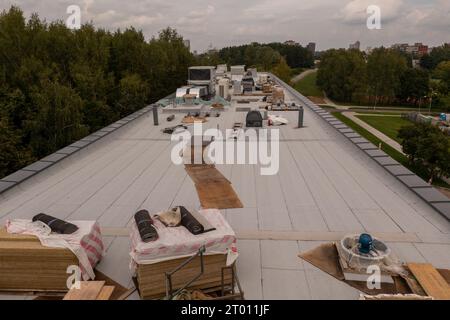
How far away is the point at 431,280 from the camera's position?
5680 mm

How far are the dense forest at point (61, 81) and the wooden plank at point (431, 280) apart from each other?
2631 cm

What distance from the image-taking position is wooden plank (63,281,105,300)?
5121 mm

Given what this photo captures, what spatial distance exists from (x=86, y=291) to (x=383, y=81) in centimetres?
9039

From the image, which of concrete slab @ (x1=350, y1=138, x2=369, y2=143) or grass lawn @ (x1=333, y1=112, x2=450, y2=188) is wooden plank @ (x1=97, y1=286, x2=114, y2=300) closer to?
concrete slab @ (x1=350, y1=138, x2=369, y2=143)

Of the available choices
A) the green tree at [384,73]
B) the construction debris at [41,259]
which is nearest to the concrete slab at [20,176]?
the construction debris at [41,259]

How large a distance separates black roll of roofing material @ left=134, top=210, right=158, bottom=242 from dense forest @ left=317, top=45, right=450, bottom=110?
84.4 m

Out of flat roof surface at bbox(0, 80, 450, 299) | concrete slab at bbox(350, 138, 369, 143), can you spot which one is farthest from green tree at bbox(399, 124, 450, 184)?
flat roof surface at bbox(0, 80, 450, 299)

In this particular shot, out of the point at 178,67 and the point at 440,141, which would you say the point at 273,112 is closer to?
the point at 440,141

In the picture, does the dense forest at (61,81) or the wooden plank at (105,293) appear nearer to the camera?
the wooden plank at (105,293)

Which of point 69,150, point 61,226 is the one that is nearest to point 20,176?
point 69,150

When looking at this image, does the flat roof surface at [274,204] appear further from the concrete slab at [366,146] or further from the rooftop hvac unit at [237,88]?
the rooftop hvac unit at [237,88]

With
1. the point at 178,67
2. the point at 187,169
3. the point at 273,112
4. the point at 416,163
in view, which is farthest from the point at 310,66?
the point at 187,169

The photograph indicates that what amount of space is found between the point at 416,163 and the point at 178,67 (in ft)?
128

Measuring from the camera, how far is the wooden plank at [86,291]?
16.8ft
